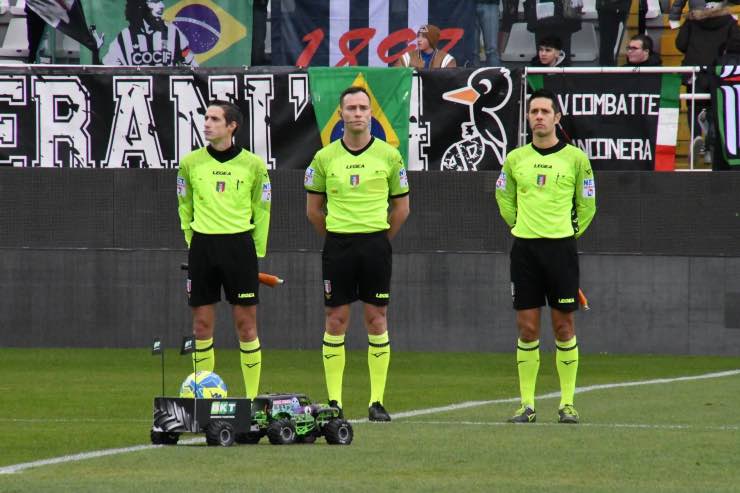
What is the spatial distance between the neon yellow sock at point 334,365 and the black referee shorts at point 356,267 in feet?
0.85

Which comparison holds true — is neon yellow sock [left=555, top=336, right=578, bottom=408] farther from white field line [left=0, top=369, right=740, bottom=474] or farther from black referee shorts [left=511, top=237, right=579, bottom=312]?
white field line [left=0, top=369, right=740, bottom=474]

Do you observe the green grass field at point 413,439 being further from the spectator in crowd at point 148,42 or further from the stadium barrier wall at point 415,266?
the spectator in crowd at point 148,42

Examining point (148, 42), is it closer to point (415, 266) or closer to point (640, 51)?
point (415, 266)

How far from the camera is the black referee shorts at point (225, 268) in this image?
11.8 meters

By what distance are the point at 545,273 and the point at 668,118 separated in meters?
8.27

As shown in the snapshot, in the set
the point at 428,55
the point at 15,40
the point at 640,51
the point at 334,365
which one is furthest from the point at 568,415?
the point at 15,40

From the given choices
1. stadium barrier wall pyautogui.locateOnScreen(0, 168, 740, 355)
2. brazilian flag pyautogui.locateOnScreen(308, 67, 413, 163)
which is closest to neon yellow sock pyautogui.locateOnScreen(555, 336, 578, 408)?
stadium barrier wall pyautogui.locateOnScreen(0, 168, 740, 355)

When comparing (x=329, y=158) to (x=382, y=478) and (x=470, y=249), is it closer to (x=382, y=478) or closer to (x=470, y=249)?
(x=382, y=478)

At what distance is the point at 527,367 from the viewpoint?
38.7ft

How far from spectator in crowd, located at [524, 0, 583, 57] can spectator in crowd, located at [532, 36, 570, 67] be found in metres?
0.87

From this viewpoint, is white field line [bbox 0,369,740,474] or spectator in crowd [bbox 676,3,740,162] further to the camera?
spectator in crowd [bbox 676,3,740,162]

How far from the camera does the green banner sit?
21141mm

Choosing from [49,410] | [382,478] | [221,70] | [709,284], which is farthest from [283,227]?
[382,478]

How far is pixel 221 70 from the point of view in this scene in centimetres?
1997
